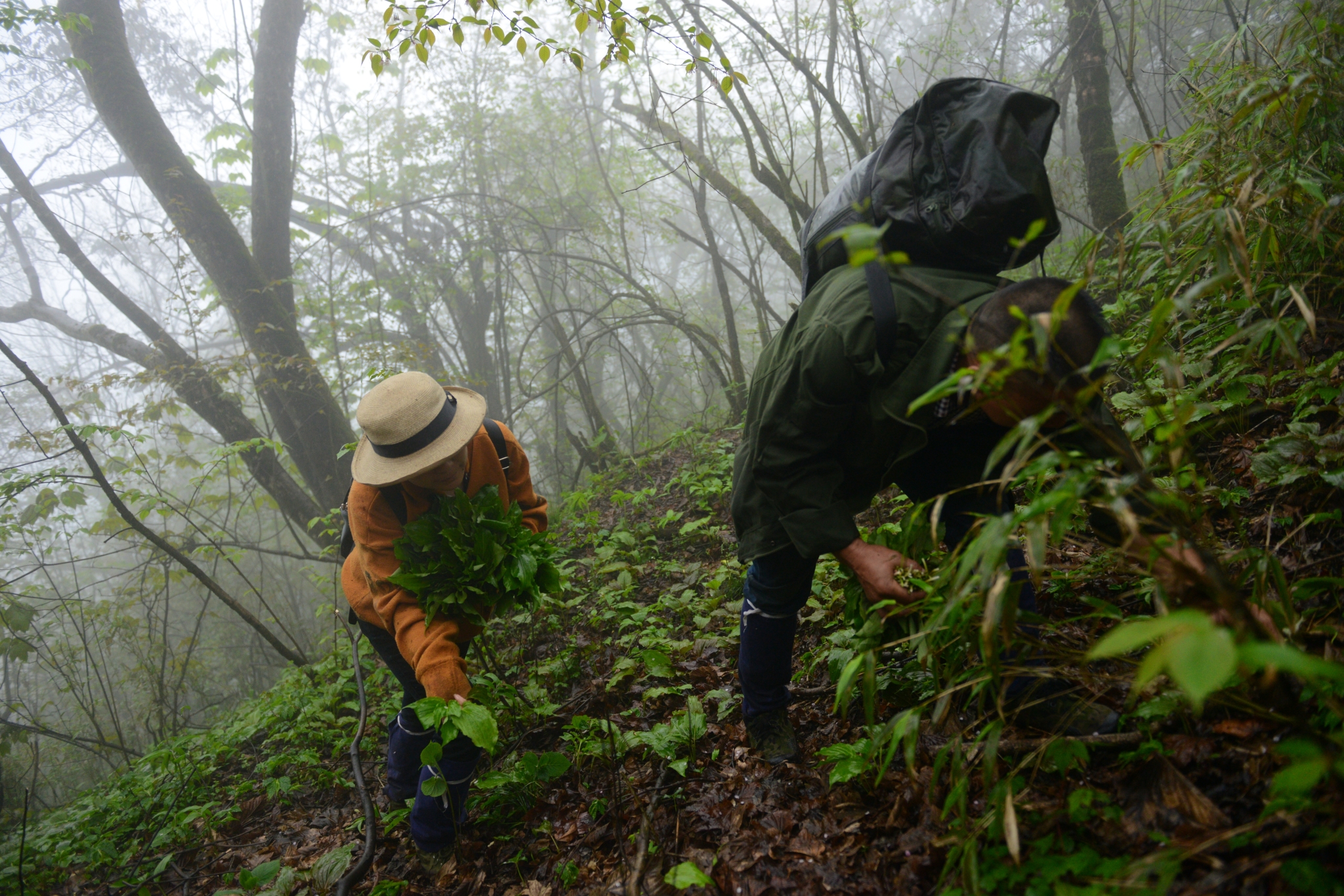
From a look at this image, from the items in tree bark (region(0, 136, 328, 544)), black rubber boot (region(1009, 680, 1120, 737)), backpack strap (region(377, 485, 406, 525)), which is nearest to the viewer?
black rubber boot (region(1009, 680, 1120, 737))

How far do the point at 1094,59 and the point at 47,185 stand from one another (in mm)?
17474

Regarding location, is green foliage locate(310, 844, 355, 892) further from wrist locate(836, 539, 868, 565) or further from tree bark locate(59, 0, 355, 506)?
tree bark locate(59, 0, 355, 506)

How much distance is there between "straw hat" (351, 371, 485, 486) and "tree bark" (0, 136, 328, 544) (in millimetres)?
5084

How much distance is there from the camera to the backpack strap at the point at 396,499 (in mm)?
2904

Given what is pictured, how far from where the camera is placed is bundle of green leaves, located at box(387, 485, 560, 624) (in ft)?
9.04

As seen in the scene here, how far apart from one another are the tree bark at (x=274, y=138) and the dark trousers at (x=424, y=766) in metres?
6.94

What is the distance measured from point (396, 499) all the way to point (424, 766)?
3.94 feet

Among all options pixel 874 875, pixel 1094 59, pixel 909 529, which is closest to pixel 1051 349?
pixel 909 529

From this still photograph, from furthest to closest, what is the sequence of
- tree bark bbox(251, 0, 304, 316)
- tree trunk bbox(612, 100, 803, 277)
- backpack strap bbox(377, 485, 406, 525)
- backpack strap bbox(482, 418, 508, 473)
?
tree bark bbox(251, 0, 304, 316) < tree trunk bbox(612, 100, 803, 277) < backpack strap bbox(482, 418, 508, 473) < backpack strap bbox(377, 485, 406, 525)

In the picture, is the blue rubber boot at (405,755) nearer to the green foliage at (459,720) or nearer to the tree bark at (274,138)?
the green foliage at (459,720)

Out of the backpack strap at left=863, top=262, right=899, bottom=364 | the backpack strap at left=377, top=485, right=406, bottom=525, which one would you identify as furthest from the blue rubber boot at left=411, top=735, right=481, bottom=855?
the backpack strap at left=863, top=262, right=899, bottom=364

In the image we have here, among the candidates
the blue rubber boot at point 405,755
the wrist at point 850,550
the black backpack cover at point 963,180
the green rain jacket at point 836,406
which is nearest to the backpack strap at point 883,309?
the green rain jacket at point 836,406

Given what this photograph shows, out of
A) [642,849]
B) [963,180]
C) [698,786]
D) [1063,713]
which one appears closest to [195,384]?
[698,786]

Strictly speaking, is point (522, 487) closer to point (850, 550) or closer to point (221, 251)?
point (850, 550)
